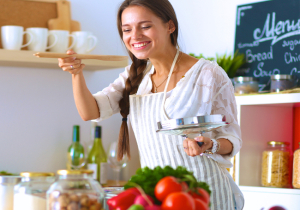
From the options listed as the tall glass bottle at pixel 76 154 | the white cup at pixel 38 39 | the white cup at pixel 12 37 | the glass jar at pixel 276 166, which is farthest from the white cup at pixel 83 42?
the glass jar at pixel 276 166

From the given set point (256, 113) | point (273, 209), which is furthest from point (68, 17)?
point (273, 209)

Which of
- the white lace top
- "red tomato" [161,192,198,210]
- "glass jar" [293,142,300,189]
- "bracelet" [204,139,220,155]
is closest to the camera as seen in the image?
"red tomato" [161,192,198,210]

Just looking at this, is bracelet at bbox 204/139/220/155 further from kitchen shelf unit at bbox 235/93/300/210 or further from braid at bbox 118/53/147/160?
kitchen shelf unit at bbox 235/93/300/210

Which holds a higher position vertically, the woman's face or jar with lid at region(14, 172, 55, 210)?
the woman's face

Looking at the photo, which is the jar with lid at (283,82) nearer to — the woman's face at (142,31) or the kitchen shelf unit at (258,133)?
the kitchen shelf unit at (258,133)

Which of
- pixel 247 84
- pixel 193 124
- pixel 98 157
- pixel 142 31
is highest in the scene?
pixel 142 31

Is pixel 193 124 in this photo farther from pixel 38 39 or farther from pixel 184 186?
pixel 38 39

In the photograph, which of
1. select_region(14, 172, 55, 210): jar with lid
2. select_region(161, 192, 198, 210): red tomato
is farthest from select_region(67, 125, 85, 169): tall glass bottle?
select_region(161, 192, 198, 210): red tomato

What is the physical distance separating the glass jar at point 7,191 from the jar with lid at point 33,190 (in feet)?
0.35

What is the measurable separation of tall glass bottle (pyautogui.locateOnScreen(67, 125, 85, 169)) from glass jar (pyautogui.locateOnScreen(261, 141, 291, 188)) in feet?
3.09

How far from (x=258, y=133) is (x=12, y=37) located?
123 centimetres

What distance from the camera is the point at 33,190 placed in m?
0.86

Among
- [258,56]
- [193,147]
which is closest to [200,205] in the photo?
[193,147]

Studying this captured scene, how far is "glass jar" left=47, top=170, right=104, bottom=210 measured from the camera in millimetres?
718
